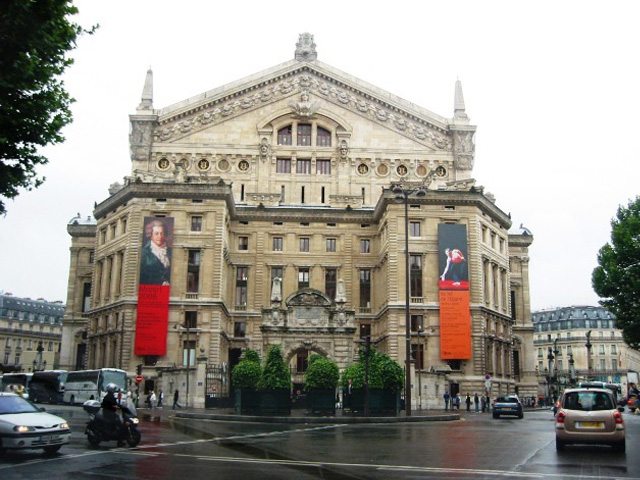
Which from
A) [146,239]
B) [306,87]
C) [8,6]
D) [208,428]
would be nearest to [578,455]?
[208,428]

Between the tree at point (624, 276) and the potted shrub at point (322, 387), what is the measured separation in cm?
1853

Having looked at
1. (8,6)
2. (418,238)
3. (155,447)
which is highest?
(418,238)

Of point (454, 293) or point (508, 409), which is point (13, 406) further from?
point (454, 293)

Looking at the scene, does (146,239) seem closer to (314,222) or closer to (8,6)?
(314,222)

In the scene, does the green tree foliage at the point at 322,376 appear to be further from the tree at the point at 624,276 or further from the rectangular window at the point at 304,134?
the rectangular window at the point at 304,134

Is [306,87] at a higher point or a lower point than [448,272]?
higher

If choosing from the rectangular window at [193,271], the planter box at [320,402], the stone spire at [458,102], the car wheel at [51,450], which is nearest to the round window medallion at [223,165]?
the rectangular window at [193,271]

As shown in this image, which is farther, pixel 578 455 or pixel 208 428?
pixel 208 428

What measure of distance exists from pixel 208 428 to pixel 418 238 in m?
38.4

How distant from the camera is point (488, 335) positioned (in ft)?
215

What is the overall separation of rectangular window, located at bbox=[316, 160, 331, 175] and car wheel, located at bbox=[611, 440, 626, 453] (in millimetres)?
54422

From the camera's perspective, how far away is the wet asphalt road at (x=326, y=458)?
1628 cm

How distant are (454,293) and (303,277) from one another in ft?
50.9

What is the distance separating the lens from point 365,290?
2805 inches
